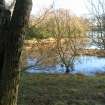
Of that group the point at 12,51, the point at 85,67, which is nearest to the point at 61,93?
the point at 12,51

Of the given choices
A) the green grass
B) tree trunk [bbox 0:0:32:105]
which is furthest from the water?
tree trunk [bbox 0:0:32:105]

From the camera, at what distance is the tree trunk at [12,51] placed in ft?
14.9

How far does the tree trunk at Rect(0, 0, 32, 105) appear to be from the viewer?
4547 mm

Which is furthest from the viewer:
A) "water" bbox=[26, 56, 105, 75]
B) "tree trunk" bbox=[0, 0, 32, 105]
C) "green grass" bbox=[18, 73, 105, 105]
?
"water" bbox=[26, 56, 105, 75]

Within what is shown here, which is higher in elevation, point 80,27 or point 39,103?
point 80,27

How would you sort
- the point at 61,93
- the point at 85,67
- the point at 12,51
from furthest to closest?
the point at 85,67, the point at 61,93, the point at 12,51

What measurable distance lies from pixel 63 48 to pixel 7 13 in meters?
14.9

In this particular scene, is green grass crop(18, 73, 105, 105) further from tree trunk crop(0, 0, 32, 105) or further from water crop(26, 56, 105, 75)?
water crop(26, 56, 105, 75)

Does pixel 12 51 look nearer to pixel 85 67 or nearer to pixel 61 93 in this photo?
pixel 61 93

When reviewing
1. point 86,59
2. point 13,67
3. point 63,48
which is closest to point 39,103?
point 13,67

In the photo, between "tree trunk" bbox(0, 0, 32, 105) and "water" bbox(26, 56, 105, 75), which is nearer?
"tree trunk" bbox(0, 0, 32, 105)

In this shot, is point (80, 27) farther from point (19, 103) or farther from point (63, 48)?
point (19, 103)

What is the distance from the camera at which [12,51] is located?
462cm

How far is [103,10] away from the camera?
16.2m
